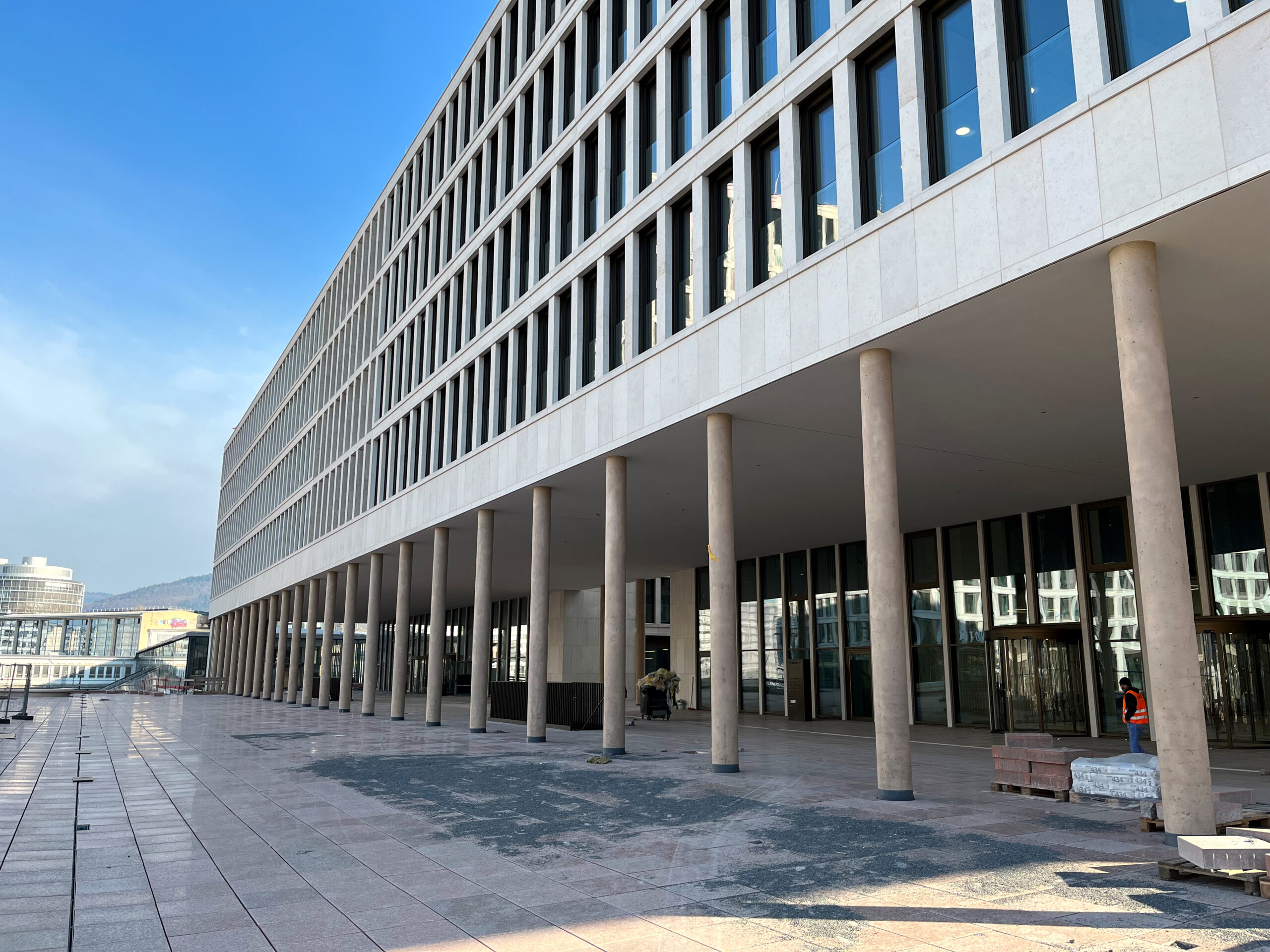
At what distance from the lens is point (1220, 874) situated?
725cm

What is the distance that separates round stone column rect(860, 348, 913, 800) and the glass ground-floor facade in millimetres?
9700

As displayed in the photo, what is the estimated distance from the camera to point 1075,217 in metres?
10.3

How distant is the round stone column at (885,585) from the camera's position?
12320 millimetres

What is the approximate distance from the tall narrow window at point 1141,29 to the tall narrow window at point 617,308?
445 inches

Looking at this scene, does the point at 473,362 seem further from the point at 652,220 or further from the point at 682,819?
the point at 682,819

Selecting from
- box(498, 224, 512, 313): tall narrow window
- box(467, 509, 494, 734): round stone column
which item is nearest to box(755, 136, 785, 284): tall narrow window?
box(498, 224, 512, 313): tall narrow window

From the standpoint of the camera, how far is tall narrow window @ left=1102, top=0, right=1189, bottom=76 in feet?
32.2

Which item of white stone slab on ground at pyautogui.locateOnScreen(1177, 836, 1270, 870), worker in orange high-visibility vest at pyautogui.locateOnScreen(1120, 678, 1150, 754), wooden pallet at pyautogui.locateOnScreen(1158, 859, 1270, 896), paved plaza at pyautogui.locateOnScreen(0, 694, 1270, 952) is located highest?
worker in orange high-visibility vest at pyautogui.locateOnScreen(1120, 678, 1150, 754)

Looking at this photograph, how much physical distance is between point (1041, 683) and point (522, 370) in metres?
15.9

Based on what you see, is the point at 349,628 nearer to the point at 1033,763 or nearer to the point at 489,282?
the point at 489,282

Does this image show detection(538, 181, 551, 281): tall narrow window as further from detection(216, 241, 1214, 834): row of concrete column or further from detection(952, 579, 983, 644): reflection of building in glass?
detection(952, 579, 983, 644): reflection of building in glass

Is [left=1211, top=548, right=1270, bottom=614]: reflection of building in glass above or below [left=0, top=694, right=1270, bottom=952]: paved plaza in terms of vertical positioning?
above

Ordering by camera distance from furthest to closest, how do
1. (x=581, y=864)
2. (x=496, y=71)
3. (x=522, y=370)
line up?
(x=496, y=71) → (x=522, y=370) → (x=581, y=864)

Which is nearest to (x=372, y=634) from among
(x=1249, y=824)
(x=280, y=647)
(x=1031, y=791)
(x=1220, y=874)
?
(x=280, y=647)
